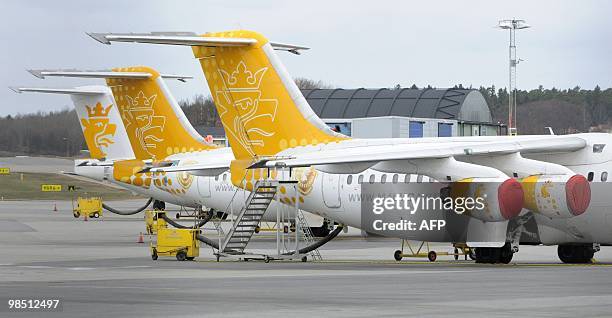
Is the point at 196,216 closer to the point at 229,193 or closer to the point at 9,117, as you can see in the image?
the point at 229,193

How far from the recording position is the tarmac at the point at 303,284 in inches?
687

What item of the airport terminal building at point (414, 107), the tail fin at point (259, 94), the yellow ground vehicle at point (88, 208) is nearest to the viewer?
the tail fin at point (259, 94)

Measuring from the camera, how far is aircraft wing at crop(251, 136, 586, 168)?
96.6 feet

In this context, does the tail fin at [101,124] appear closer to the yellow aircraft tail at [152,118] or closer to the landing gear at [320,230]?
the yellow aircraft tail at [152,118]

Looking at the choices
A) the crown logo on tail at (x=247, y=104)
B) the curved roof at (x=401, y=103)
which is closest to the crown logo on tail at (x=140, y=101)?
the crown logo on tail at (x=247, y=104)

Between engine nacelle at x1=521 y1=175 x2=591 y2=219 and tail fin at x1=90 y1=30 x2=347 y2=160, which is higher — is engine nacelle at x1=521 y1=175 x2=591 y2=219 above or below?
below

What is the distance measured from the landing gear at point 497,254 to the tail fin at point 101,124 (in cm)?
2618

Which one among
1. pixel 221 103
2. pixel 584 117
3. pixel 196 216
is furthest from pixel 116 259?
pixel 584 117

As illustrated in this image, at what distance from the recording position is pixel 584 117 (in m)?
82.6

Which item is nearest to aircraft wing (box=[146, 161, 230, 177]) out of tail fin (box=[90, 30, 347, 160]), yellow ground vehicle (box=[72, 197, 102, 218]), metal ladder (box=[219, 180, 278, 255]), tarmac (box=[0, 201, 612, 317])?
tail fin (box=[90, 30, 347, 160])

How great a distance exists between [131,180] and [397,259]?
16.8 meters

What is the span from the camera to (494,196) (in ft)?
95.8

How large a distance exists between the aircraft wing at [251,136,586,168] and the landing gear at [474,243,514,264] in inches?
101

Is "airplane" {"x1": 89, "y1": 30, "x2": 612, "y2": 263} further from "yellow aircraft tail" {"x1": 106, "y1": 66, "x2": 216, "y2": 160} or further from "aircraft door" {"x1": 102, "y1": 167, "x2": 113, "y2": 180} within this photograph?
"aircraft door" {"x1": 102, "y1": 167, "x2": 113, "y2": 180}
